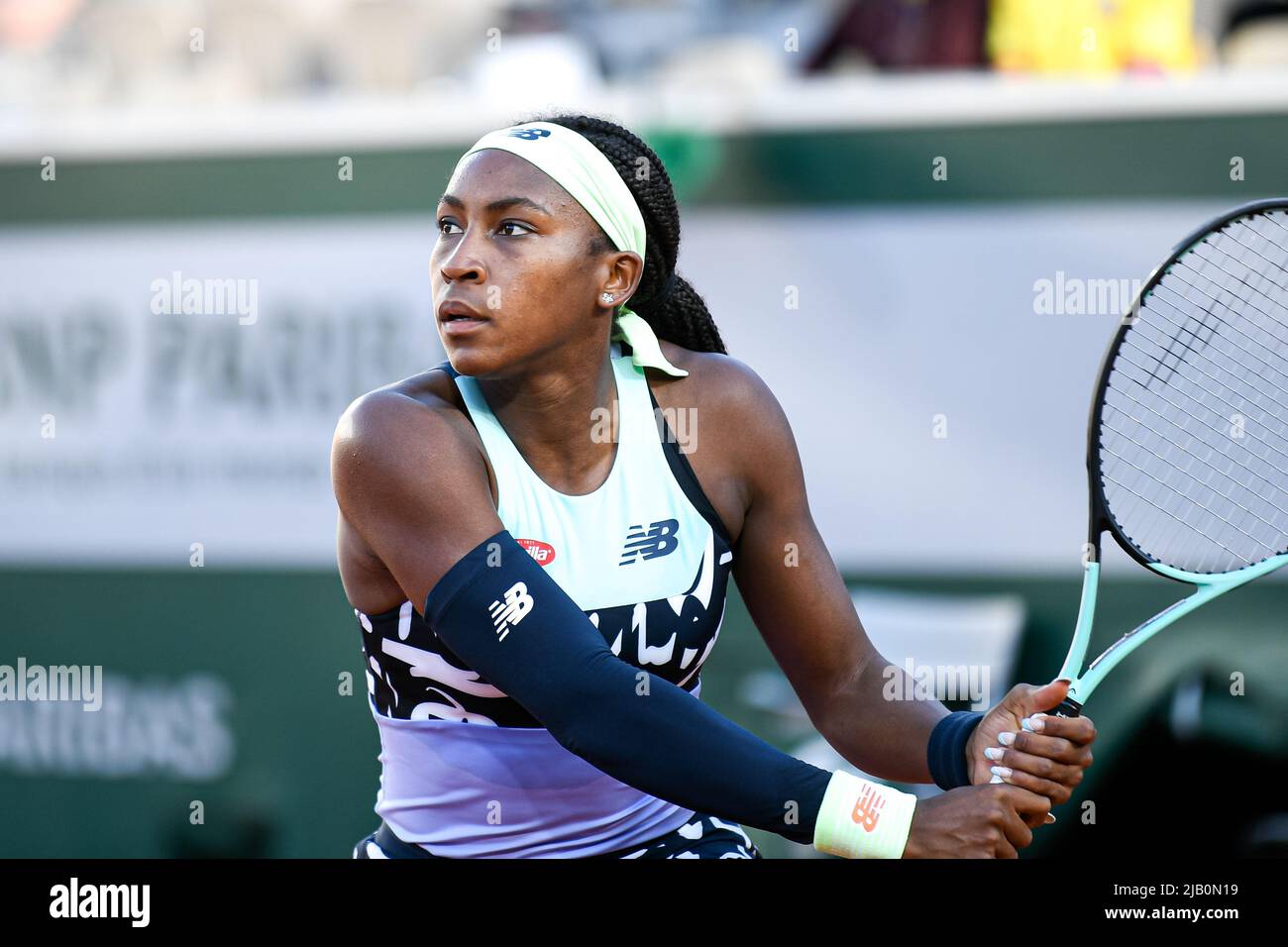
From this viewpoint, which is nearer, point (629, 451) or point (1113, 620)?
point (629, 451)

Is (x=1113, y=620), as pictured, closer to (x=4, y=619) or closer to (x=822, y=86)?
(x=822, y=86)

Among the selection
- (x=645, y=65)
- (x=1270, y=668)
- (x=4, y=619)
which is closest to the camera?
(x=1270, y=668)

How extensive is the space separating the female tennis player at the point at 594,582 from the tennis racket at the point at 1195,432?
1.11 ft

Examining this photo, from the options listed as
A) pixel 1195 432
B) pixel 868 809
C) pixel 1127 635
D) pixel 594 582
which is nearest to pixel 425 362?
pixel 1195 432

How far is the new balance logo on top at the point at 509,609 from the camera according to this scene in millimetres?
1956

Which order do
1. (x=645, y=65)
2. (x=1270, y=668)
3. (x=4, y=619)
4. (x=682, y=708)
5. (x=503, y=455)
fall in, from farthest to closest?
(x=645, y=65) < (x=4, y=619) < (x=1270, y=668) < (x=503, y=455) < (x=682, y=708)

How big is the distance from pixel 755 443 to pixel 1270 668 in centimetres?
214

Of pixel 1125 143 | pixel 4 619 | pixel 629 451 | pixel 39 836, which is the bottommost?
pixel 39 836

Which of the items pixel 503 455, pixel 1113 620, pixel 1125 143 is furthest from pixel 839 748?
pixel 1125 143

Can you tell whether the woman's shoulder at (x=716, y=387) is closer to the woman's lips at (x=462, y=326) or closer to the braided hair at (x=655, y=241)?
the braided hair at (x=655, y=241)

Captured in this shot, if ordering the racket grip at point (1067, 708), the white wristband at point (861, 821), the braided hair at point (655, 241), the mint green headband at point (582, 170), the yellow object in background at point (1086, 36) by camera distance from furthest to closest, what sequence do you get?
the yellow object in background at point (1086, 36)
the braided hair at point (655, 241)
the mint green headband at point (582, 170)
the racket grip at point (1067, 708)
the white wristband at point (861, 821)

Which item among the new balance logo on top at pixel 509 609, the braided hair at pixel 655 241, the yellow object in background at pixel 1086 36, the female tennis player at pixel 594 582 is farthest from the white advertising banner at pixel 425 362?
the new balance logo on top at pixel 509 609

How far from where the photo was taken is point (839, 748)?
94.7 inches

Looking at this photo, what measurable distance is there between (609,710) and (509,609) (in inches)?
7.4
